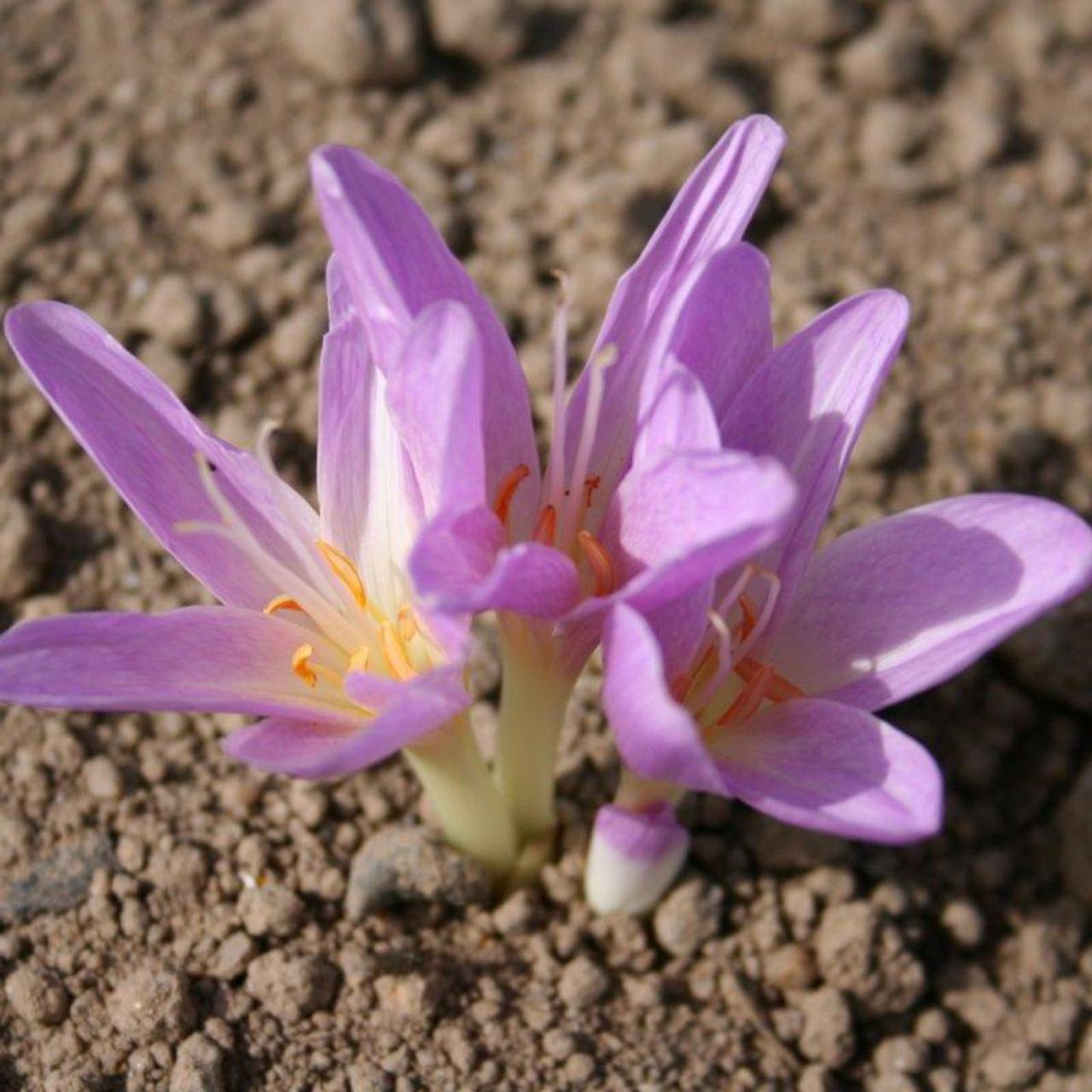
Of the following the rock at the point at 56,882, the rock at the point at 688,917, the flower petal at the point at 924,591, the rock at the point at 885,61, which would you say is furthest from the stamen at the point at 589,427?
the rock at the point at 885,61

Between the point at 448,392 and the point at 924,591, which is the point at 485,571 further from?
the point at 924,591

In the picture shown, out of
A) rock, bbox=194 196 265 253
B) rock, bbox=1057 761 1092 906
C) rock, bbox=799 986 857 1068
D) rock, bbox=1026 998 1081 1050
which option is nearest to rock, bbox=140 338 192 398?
rock, bbox=194 196 265 253

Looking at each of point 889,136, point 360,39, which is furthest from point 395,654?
point 889,136

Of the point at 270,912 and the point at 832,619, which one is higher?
the point at 832,619

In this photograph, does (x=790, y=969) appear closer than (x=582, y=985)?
No

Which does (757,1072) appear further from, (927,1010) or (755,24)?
(755,24)

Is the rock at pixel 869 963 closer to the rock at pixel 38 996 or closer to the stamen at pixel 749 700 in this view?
the stamen at pixel 749 700
